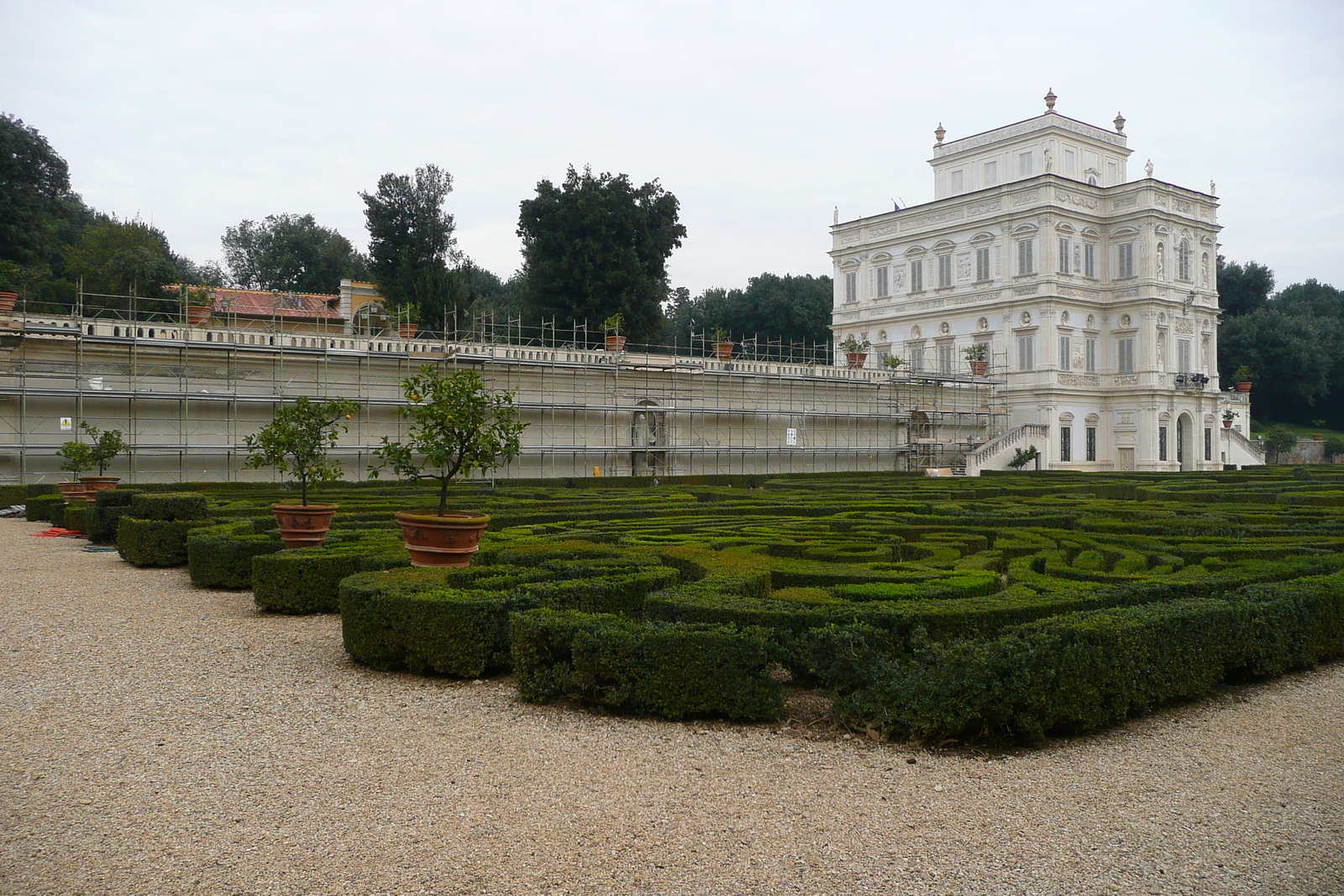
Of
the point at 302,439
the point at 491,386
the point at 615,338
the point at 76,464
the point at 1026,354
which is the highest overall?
the point at 1026,354

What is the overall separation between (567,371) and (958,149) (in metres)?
27.0

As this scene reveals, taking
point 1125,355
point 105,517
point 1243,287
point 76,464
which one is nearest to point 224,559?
point 105,517

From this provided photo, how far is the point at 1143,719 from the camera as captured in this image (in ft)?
19.4

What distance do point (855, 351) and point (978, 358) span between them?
5.49 metres

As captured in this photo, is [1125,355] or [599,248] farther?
[1125,355]

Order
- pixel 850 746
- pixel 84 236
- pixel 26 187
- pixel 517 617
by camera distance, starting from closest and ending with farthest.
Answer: pixel 850 746 → pixel 517 617 → pixel 26 187 → pixel 84 236

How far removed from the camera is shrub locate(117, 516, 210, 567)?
12.2m

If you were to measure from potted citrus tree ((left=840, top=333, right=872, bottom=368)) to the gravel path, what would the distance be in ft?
111

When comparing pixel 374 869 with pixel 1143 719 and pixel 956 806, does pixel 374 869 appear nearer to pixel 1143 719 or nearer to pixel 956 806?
pixel 956 806

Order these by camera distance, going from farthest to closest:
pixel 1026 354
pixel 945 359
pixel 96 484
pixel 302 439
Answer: pixel 945 359, pixel 1026 354, pixel 96 484, pixel 302 439

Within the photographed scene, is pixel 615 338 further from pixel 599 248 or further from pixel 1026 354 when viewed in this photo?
pixel 1026 354

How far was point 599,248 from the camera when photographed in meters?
39.8

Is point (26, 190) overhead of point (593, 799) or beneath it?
overhead

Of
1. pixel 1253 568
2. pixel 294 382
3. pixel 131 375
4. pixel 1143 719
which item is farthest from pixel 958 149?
pixel 1143 719
